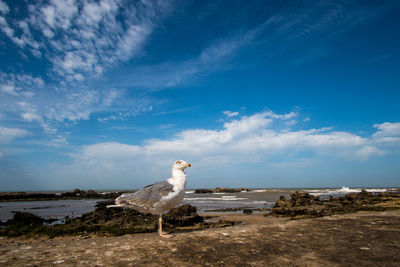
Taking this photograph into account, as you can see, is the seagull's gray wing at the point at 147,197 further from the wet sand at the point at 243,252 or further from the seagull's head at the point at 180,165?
the wet sand at the point at 243,252

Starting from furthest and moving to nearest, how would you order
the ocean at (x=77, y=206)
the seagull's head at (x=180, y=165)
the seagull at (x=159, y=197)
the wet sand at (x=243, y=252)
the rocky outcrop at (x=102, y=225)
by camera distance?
the ocean at (x=77, y=206), the rocky outcrop at (x=102, y=225), the seagull's head at (x=180, y=165), the seagull at (x=159, y=197), the wet sand at (x=243, y=252)

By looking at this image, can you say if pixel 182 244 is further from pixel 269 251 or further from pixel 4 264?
pixel 4 264

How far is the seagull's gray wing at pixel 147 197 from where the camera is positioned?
573 centimetres

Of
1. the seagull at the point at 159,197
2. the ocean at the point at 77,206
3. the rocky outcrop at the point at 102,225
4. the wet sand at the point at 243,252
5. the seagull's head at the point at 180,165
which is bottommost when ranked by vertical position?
the ocean at the point at 77,206

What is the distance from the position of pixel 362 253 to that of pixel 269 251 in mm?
1597

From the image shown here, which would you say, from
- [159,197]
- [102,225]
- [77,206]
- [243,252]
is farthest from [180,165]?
[77,206]

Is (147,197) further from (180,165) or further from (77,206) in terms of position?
(77,206)

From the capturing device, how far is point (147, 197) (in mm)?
5789

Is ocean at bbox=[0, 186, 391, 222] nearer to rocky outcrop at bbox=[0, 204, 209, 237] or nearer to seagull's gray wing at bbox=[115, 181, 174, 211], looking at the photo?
rocky outcrop at bbox=[0, 204, 209, 237]

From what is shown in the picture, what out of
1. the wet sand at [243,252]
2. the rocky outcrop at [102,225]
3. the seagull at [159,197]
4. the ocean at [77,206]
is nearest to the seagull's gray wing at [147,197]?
the seagull at [159,197]

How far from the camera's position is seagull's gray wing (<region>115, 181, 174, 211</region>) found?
18.8ft

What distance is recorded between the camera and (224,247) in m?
4.44

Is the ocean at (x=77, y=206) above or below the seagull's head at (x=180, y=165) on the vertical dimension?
below

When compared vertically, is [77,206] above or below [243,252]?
below
